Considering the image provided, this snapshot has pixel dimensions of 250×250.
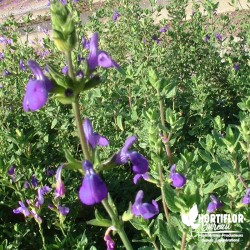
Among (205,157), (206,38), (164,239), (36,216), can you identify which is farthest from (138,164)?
(206,38)

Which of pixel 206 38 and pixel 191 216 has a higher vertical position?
pixel 191 216

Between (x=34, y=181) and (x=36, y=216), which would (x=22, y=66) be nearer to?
(x=34, y=181)

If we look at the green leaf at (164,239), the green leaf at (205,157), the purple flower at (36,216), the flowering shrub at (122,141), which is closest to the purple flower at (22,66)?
the flowering shrub at (122,141)

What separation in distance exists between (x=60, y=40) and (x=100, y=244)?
185cm

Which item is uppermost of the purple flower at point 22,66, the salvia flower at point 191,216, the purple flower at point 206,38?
the purple flower at point 22,66

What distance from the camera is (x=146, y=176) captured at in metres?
2.02

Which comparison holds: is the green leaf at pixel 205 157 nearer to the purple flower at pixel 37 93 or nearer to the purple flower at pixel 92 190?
the purple flower at pixel 92 190

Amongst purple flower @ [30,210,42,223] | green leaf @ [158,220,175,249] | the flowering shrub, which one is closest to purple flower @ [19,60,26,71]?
the flowering shrub

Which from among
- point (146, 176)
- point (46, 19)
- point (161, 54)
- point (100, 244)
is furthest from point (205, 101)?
point (46, 19)

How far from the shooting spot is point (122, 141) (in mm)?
3338

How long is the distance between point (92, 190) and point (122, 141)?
6.61ft

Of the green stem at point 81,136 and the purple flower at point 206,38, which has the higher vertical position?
the green stem at point 81,136

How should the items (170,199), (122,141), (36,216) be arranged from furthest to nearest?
(122,141) < (36,216) < (170,199)

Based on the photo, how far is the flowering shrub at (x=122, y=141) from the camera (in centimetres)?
146
